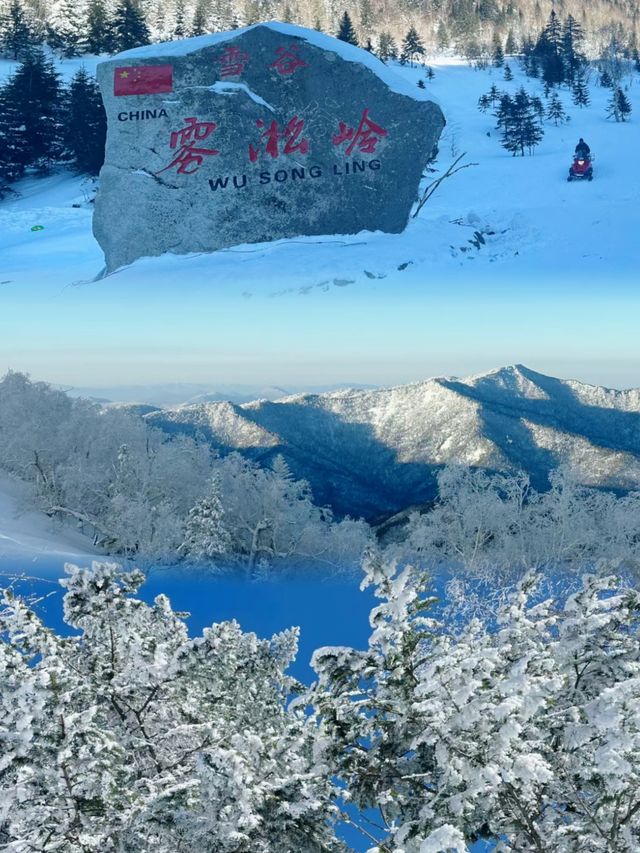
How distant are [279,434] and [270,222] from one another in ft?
11.6

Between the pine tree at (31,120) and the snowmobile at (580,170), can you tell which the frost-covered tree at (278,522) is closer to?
the snowmobile at (580,170)

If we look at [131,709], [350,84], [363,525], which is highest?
[350,84]

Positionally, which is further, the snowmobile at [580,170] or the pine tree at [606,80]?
the pine tree at [606,80]

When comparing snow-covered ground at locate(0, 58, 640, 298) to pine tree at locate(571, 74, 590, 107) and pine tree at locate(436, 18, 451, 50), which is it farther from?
pine tree at locate(436, 18, 451, 50)

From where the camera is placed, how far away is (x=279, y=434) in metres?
12.6

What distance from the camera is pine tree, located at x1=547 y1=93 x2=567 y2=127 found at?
92.5 feet

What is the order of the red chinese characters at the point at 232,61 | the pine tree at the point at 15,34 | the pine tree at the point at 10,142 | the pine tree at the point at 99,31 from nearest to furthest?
the red chinese characters at the point at 232,61 < the pine tree at the point at 10,142 < the pine tree at the point at 99,31 < the pine tree at the point at 15,34

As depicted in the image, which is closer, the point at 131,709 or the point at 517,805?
the point at 517,805

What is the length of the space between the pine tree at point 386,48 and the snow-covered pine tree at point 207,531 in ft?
90.1

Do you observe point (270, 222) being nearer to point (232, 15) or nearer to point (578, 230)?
point (578, 230)

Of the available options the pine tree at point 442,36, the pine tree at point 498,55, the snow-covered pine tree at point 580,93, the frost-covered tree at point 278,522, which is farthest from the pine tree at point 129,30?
the frost-covered tree at point 278,522

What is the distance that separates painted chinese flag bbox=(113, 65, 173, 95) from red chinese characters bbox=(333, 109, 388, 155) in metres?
2.66

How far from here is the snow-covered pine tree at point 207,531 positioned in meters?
11.5

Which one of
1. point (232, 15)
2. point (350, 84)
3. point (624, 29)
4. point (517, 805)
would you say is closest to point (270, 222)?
point (350, 84)
